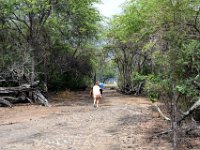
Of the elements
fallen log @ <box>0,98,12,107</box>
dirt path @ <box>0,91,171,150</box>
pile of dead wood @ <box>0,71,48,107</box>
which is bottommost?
dirt path @ <box>0,91,171,150</box>

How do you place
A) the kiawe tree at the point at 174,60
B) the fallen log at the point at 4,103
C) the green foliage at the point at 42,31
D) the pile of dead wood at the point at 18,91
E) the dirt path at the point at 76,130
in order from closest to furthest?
1. the kiawe tree at the point at 174,60
2. the dirt path at the point at 76,130
3. the fallen log at the point at 4,103
4. the pile of dead wood at the point at 18,91
5. the green foliage at the point at 42,31

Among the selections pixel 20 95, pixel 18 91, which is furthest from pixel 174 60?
pixel 20 95

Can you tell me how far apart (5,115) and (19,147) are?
306 inches

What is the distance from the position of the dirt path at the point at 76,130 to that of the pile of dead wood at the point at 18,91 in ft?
10.2

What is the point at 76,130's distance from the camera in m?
13.3

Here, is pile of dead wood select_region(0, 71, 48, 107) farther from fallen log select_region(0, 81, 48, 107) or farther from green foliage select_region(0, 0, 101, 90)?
green foliage select_region(0, 0, 101, 90)

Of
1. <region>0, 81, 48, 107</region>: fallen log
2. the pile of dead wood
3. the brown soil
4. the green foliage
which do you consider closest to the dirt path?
the brown soil

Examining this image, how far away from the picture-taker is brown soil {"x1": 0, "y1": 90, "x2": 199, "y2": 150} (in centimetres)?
1078

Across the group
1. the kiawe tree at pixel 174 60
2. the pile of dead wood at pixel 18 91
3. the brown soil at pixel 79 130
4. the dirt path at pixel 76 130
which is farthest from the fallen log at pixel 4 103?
the kiawe tree at pixel 174 60

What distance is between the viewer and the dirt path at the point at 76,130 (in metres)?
10.8

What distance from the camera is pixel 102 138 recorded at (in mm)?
11789

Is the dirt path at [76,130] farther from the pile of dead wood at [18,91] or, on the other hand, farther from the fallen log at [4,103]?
the pile of dead wood at [18,91]

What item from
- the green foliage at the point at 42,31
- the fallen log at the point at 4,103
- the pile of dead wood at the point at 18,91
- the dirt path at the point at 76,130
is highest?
the green foliage at the point at 42,31

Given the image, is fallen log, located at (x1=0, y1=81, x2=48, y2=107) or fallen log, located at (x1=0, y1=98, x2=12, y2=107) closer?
fallen log, located at (x1=0, y1=98, x2=12, y2=107)
